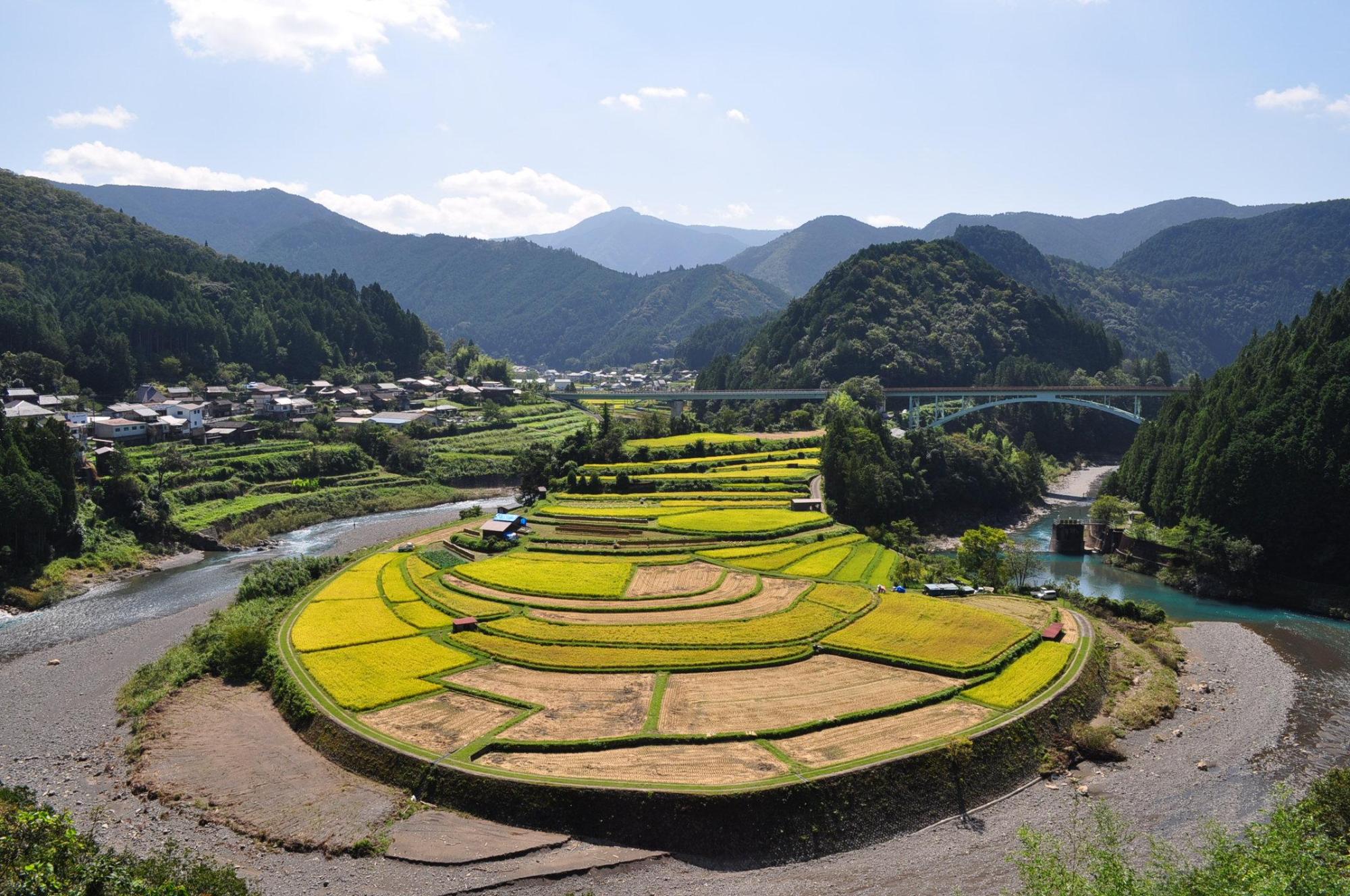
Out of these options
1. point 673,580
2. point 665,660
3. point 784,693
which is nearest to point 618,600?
point 673,580

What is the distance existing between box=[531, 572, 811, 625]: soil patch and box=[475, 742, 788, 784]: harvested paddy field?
12.0m

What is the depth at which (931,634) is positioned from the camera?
38.8 meters

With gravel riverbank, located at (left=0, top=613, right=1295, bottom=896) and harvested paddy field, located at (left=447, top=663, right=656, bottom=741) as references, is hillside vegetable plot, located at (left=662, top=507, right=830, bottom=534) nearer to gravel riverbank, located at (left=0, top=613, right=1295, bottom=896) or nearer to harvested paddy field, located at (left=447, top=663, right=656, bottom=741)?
harvested paddy field, located at (left=447, top=663, right=656, bottom=741)

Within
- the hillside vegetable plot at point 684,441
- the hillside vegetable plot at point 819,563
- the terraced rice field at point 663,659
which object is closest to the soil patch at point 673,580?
the terraced rice field at point 663,659

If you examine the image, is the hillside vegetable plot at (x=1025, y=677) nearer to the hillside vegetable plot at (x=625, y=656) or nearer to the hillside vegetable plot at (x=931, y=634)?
the hillside vegetable plot at (x=931, y=634)

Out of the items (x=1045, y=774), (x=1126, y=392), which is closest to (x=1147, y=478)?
(x=1126, y=392)

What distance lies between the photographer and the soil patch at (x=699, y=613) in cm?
4106

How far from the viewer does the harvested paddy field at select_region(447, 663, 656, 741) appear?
2997 centimetres

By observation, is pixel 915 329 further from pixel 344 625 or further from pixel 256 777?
pixel 256 777

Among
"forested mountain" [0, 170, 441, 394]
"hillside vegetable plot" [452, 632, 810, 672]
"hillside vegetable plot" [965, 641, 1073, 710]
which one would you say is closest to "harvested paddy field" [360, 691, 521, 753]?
"hillside vegetable plot" [452, 632, 810, 672]

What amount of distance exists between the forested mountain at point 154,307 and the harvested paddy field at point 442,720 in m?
81.3

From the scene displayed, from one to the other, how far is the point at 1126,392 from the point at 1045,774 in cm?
8464

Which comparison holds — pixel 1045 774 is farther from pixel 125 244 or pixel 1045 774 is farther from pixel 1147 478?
pixel 125 244

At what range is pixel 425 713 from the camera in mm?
31875
